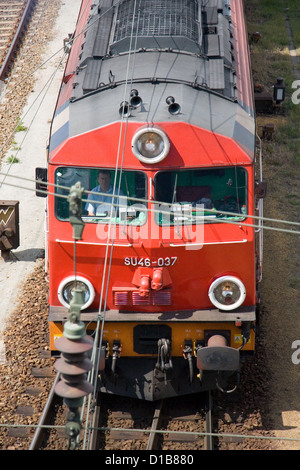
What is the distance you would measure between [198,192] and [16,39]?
13830 mm

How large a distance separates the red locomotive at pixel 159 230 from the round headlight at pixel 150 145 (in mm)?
11

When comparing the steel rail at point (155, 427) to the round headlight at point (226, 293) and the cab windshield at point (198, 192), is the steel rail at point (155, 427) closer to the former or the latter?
the round headlight at point (226, 293)

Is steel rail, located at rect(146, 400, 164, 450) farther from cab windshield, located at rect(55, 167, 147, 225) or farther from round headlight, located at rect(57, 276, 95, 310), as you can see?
cab windshield, located at rect(55, 167, 147, 225)

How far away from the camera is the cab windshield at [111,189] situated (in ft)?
27.9

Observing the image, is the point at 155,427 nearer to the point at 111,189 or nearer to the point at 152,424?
the point at 152,424

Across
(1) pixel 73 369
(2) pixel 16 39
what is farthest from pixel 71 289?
(2) pixel 16 39

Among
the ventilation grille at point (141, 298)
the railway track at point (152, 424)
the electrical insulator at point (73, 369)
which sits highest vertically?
the electrical insulator at point (73, 369)

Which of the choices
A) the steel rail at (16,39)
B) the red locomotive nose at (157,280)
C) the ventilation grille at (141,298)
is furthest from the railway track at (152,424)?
the steel rail at (16,39)

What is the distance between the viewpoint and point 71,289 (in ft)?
28.5

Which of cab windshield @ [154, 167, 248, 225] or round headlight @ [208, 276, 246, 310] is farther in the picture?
round headlight @ [208, 276, 246, 310]

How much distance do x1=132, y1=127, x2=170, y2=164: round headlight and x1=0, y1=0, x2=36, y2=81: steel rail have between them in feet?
39.0

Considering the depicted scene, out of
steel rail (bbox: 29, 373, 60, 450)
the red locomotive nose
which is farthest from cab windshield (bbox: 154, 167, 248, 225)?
steel rail (bbox: 29, 373, 60, 450)

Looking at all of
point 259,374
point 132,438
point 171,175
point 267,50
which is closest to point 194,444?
point 132,438

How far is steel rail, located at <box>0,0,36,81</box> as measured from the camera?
63.8ft
